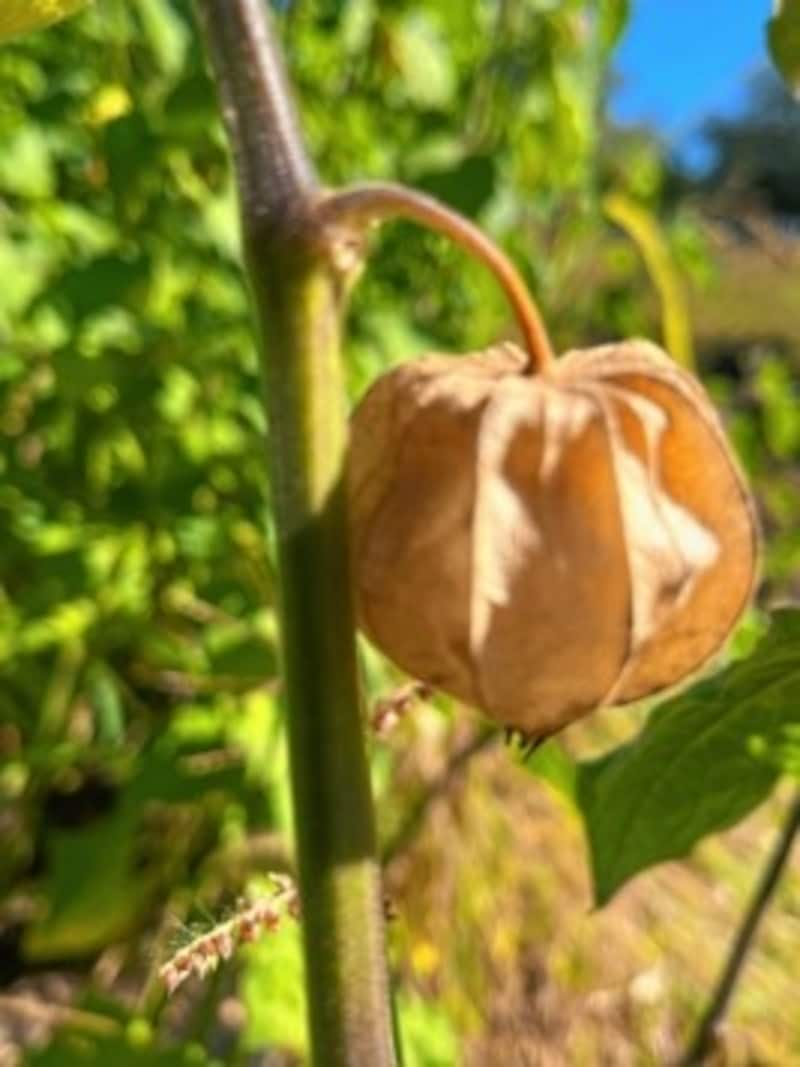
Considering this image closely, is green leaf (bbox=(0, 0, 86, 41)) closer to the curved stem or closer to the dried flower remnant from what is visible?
the curved stem

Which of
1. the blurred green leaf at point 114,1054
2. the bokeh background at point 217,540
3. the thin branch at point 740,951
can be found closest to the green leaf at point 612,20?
the bokeh background at point 217,540

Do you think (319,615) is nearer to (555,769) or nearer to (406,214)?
(406,214)

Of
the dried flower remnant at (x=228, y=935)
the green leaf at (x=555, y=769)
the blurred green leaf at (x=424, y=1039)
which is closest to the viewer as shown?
the dried flower remnant at (x=228, y=935)

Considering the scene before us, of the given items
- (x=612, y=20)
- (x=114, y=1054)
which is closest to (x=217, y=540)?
(x=612, y=20)

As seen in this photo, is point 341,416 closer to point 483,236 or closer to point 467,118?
point 483,236

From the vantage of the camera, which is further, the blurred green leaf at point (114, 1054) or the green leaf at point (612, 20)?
the green leaf at point (612, 20)

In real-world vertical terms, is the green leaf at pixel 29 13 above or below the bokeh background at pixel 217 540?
above

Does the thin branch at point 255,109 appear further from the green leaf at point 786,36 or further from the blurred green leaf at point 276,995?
the blurred green leaf at point 276,995
